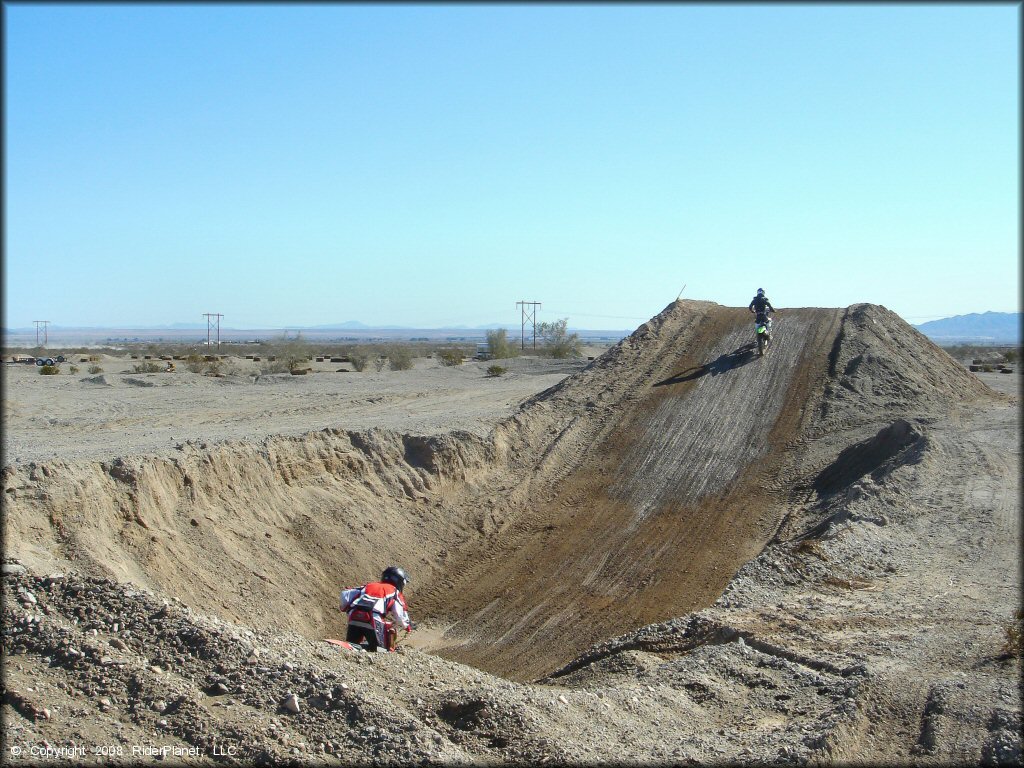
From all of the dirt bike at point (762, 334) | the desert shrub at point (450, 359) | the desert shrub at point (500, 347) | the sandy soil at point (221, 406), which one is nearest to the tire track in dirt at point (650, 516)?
the dirt bike at point (762, 334)

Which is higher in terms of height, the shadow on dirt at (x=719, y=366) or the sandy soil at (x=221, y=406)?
the shadow on dirt at (x=719, y=366)

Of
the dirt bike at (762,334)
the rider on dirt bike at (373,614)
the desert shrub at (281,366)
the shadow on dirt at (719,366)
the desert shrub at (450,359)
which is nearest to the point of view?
the rider on dirt bike at (373,614)

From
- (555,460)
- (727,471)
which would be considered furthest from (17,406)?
(727,471)

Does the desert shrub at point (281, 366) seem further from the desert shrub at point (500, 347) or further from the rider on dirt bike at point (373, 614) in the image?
the rider on dirt bike at point (373, 614)

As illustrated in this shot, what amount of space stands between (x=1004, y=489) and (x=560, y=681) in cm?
987

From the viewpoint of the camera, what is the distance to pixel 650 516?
1775 centimetres

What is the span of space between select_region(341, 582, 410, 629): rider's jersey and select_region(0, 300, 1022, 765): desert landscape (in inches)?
29.3

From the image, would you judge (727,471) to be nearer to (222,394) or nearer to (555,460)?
(555,460)

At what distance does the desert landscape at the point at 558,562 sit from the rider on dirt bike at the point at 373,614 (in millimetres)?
681

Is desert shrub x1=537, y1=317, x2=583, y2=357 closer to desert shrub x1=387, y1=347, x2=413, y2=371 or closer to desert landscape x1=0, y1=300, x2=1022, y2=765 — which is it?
desert shrub x1=387, y1=347, x2=413, y2=371

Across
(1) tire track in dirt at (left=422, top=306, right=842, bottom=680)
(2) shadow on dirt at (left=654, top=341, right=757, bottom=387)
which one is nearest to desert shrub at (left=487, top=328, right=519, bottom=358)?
(1) tire track in dirt at (left=422, top=306, right=842, bottom=680)

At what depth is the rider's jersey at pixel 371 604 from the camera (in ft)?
28.6

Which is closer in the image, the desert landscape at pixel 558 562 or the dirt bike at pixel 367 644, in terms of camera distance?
the desert landscape at pixel 558 562

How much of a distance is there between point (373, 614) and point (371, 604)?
110mm
